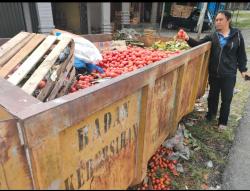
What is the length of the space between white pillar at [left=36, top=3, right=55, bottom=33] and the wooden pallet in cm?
705

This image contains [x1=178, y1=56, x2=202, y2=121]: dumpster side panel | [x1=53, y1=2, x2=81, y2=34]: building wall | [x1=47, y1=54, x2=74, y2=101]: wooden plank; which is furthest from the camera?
[x1=53, y1=2, x2=81, y2=34]: building wall

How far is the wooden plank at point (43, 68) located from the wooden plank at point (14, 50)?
1.57 ft

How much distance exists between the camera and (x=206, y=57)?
4684mm

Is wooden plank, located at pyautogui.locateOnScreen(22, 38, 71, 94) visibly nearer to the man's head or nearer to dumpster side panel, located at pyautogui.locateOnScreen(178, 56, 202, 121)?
dumpster side panel, located at pyautogui.locateOnScreen(178, 56, 202, 121)

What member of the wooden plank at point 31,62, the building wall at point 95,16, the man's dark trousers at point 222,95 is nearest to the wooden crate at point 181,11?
the building wall at point 95,16

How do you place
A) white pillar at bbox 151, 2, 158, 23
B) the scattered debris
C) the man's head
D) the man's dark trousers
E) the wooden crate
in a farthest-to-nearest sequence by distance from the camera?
white pillar at bbox 151, 2, 158, 23 → the wooden crate → the man's dark trousers → the man's head → the scattered debris

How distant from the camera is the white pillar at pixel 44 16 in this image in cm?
930

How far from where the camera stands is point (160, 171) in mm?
3283

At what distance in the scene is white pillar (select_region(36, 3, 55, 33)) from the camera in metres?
9.30

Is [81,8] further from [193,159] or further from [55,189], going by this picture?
[55,189]

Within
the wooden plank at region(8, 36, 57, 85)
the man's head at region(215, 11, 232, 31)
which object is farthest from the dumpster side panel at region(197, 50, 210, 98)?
the wooden plank at region(8, 36, 57, 85)

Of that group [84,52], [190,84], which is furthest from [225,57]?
[84,52]

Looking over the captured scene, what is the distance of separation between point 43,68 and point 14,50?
68 centimetres

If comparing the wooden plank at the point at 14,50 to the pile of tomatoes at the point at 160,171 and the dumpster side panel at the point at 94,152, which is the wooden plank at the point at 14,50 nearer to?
the dumpster side panel at the point at 94,152
